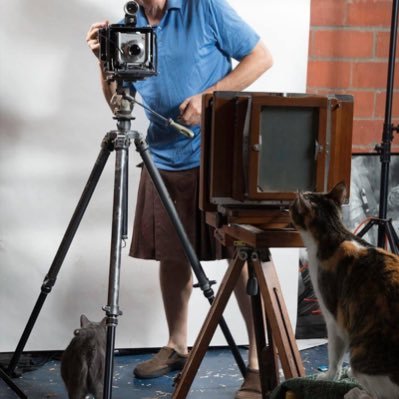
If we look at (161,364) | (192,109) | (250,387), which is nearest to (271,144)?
(192,109)

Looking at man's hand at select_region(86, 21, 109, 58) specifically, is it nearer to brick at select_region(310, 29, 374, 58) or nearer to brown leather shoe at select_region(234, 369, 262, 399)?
brick at select_region(310, 29, 374, 58)

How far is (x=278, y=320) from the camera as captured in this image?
6.11 feet

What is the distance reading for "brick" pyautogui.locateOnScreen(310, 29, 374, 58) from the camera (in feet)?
10.00

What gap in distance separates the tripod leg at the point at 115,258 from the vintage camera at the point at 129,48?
0.20 metres

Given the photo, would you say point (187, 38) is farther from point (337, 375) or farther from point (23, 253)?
point (337, 375)

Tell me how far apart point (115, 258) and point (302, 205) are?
2.25ft

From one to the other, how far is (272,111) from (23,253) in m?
1.46

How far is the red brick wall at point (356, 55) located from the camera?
304cm

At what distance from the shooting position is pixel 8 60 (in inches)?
111

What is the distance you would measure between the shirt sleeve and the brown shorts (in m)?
0.45

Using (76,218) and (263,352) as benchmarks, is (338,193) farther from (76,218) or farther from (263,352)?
(76,218)

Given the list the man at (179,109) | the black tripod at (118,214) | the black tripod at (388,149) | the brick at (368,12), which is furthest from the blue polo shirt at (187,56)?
the brick at (368,12)

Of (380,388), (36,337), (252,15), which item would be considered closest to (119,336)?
(36,337)

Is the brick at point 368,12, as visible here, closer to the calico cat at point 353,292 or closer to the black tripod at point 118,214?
the black tripod at point 118,214
